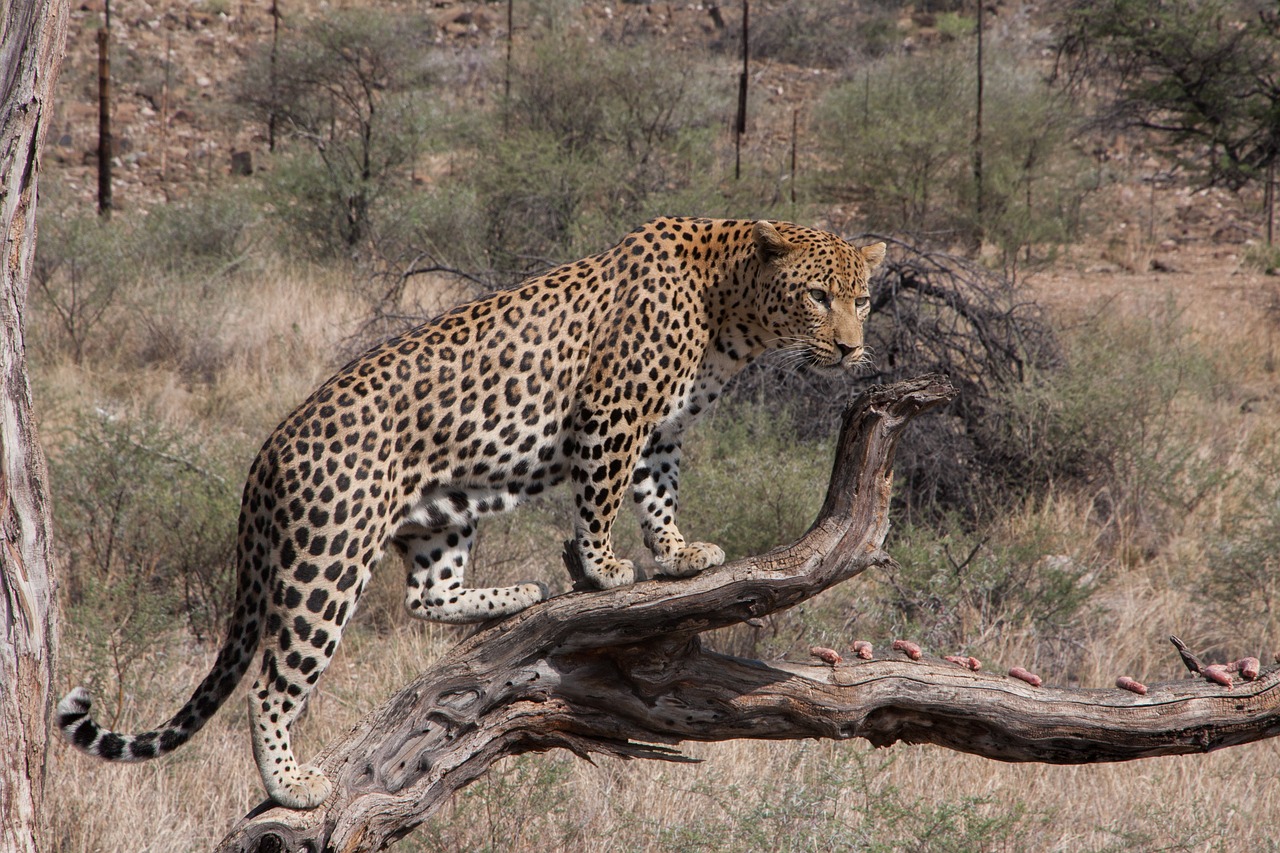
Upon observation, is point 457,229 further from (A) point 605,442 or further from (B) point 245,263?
(A) point 605,442

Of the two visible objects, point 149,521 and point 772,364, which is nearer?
point 772,364

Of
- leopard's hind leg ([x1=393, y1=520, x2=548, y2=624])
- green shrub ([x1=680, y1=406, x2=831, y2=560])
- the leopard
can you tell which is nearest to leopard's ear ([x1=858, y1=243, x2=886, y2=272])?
the leopard

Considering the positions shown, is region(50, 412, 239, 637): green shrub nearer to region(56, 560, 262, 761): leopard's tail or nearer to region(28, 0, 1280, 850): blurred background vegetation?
region(28, 0, 1280, 850): blurred background vegetation

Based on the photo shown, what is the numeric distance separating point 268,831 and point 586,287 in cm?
239

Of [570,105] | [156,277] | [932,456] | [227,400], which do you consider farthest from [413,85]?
[932,456]

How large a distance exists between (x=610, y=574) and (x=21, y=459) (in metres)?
2.21

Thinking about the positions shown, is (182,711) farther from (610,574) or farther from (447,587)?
(610,574)

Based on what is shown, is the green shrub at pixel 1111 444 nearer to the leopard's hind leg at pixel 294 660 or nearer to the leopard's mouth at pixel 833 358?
the leopard's mouth at pixel 833 358

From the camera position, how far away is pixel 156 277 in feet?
48.9

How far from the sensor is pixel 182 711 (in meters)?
4.67

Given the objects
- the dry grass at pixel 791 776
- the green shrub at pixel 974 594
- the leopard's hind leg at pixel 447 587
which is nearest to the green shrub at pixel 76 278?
the dry grass at pixel 791 776

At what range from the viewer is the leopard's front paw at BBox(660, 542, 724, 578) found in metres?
5.13

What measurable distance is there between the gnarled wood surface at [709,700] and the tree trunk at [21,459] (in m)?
0.86

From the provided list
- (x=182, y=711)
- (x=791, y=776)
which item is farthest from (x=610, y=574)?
(x=791, y=776)
